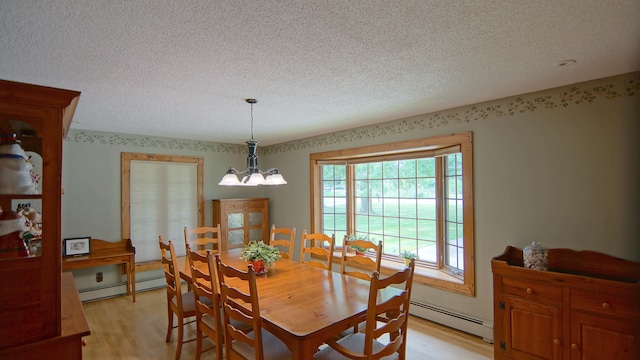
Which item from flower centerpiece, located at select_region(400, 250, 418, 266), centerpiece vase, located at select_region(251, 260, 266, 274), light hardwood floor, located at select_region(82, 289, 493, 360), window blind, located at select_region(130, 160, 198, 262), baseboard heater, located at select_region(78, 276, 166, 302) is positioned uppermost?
window blind, located at select_region(130, 160, 198, 262)

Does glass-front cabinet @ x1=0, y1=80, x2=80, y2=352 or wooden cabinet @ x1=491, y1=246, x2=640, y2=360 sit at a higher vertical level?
glass-front cabinet @ x1=0, y1=80, x2=80, y2=352

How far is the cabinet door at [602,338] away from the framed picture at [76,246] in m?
5.14

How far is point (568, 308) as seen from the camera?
2260 mm

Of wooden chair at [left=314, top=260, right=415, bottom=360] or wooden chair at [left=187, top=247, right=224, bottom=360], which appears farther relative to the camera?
wooden chair at [left=187, top=247, right=224, bottom=360]

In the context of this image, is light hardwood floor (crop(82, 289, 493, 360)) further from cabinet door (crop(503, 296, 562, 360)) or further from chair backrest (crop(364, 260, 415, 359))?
chair backrest (crop(364, 260, 415, 359))

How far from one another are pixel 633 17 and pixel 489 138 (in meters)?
1.57

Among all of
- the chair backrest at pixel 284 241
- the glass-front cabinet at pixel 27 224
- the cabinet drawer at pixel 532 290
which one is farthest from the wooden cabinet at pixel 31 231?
the cabinet drawer at pixel 532 290

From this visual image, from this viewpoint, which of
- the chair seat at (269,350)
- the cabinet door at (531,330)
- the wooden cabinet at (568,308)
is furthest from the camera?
the cabinet door at (531,330)

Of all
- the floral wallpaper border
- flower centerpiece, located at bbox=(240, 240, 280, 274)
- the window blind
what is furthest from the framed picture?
flower centerpiece, located at bbox=(240, 240, 280, 274)

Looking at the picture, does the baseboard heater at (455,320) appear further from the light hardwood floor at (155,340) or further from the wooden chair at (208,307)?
the wooden chair at (208,307)

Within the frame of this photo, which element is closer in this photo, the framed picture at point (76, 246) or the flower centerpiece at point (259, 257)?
the flower centerpiece at point (259, 257)

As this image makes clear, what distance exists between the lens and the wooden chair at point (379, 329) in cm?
167

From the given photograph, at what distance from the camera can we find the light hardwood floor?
282 cm

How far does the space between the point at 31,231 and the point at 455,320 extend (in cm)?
343
